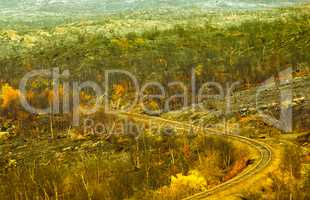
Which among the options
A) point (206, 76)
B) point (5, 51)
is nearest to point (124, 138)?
point (206, 76)

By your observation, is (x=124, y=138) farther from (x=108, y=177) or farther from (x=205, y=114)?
(x=108, y=177)

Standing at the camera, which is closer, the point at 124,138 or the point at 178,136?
the point at 178,136
